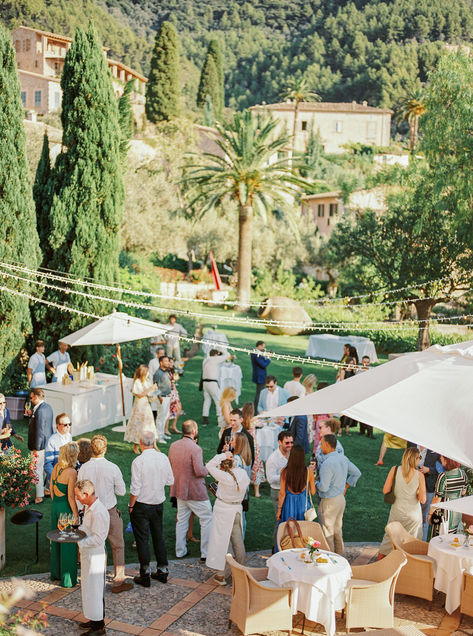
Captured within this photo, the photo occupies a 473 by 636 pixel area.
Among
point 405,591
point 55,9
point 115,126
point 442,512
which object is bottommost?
point 405,591

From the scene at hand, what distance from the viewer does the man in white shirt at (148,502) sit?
758 centimetres

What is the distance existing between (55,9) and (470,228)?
103 metres

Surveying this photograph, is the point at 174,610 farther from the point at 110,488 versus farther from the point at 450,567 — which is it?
the point at 450,567

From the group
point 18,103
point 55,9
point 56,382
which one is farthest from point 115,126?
point 55,9

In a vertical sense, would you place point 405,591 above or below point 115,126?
below

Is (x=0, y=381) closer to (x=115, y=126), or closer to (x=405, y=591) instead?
(x=115, y=126)

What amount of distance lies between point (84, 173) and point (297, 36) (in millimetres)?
186326

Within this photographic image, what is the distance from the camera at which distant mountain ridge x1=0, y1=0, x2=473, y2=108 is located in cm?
13138

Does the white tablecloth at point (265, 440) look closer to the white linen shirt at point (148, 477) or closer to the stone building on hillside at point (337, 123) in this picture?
the white linen shirt at point (148, 477)

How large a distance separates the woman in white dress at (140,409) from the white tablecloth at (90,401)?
1294mm

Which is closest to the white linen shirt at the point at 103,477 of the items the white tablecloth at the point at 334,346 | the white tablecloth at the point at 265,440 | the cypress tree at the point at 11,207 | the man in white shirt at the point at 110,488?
the man in white shirt at the point at 110,488

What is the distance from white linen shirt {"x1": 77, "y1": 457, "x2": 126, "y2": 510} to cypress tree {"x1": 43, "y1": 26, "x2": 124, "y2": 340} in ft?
30.5

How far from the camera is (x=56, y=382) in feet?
45.7

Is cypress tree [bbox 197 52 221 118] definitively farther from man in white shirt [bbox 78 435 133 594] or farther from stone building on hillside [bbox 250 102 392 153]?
man in white shirt [bbox 78 435 133 594]
